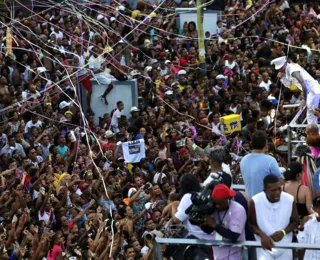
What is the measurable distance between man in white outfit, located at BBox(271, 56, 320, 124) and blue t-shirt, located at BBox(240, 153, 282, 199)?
285 cm

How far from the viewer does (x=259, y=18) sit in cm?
2708

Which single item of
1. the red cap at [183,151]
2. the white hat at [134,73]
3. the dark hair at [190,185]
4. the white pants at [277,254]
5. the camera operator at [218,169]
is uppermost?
the white hat at [134,73]

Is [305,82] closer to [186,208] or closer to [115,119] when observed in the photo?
[186,208]

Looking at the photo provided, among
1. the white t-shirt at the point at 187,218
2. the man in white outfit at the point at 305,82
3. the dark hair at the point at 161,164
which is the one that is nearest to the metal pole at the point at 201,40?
the dark hair at the point at 161,164

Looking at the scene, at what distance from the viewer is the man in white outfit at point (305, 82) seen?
1334cm

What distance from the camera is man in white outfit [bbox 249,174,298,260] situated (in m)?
9.59

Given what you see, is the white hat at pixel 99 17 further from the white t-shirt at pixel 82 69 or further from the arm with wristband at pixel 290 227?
the arm with wristband at pixel 290 227

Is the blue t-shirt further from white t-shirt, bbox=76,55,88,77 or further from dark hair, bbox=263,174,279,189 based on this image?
white t-shirt, bbox=76,55,88,77

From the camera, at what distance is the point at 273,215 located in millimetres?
9633

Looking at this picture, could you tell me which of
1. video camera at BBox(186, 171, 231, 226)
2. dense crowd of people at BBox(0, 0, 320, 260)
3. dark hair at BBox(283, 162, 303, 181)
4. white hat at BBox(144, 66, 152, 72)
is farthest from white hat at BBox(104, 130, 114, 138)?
video camera at BBox(186, 171, 231, 226)

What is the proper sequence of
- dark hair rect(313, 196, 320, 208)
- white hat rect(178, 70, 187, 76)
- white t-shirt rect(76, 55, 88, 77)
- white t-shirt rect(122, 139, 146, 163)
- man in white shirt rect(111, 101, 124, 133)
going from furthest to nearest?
white hat rect(178, 70, 187, 76)
white t-shirt rect(76, 55, 88, 77)
man in white shirt rect(111, 101, 124, 133)
white t-shirt rect(122, 139, 146, 163)
dark hair rect(313, 196, 320, 208)

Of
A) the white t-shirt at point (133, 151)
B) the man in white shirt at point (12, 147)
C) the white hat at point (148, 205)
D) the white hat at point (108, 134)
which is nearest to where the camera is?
the white hat at point (148, 205)

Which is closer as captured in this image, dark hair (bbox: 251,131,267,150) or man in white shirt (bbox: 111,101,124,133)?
dark hair (bbox: 251,131,267,150)

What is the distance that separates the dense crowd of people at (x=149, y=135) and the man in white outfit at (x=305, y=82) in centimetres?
44
